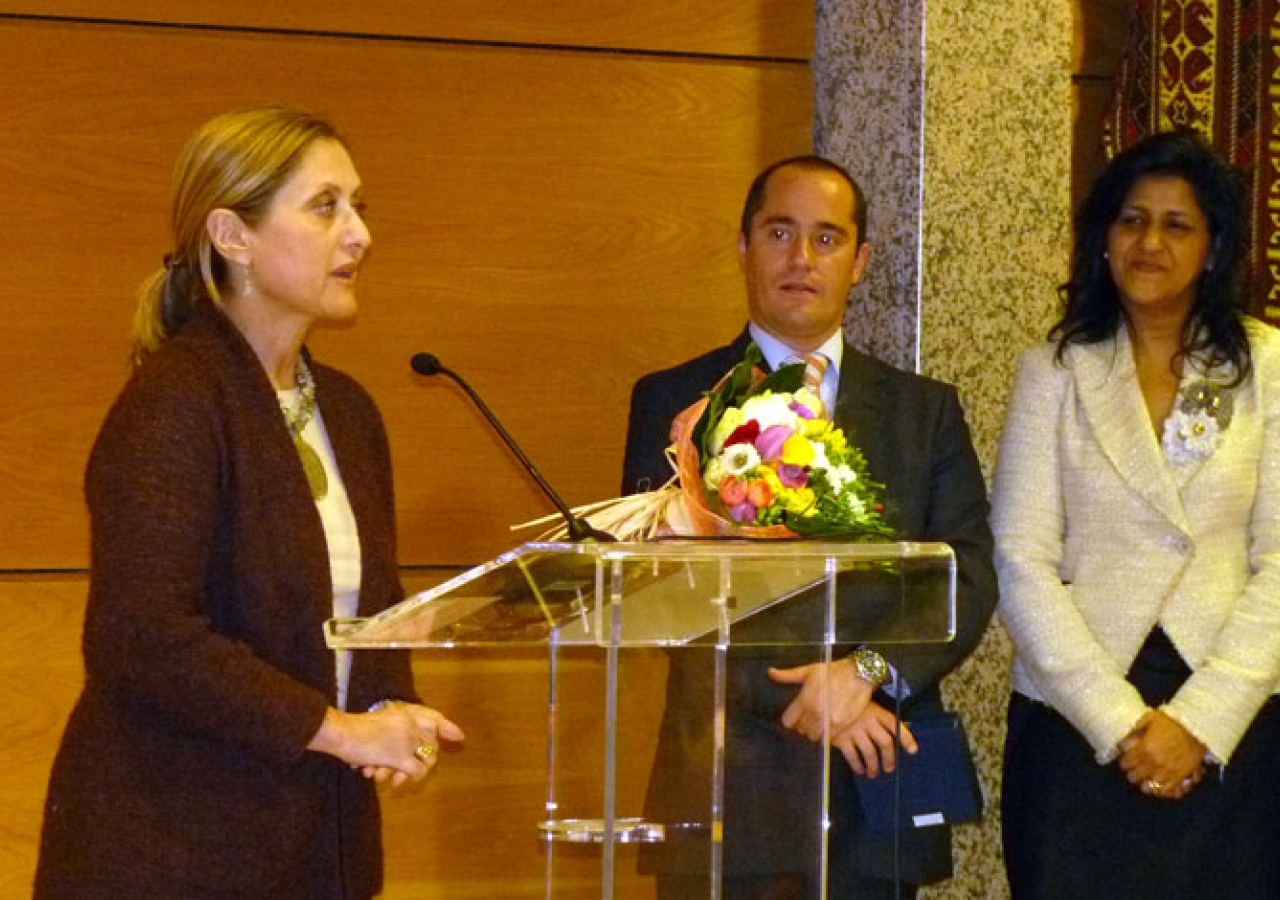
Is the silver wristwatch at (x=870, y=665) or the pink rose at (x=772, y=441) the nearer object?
the pink rose at (x=772, y=441)

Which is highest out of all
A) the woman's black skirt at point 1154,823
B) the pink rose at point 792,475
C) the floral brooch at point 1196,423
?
the floral brooch at point 1196,423

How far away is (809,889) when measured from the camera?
2072mm

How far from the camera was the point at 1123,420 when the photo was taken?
10.6 feet

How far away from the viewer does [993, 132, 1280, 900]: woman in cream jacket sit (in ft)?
10.2

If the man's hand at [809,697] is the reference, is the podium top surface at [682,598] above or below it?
above

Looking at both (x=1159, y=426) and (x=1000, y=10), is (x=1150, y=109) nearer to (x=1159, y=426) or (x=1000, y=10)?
(x=1000, y=10)

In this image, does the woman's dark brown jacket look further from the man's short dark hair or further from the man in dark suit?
the man's short dark hair

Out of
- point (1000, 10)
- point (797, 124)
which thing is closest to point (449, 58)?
point (797, 124)

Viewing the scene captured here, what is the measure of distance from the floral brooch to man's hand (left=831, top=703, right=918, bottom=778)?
1.21 m

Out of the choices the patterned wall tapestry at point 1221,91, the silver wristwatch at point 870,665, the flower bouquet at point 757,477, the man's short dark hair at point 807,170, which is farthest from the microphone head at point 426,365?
the patterned wall tapestry at point 1221,91

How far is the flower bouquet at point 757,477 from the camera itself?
2.11 metres

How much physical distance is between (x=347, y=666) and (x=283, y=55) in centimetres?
159

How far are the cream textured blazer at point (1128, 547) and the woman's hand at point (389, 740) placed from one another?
1281 mm

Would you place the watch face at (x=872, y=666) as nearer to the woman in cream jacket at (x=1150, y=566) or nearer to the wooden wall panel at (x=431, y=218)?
the woman in cream jacket at (x=1150, y=566)
